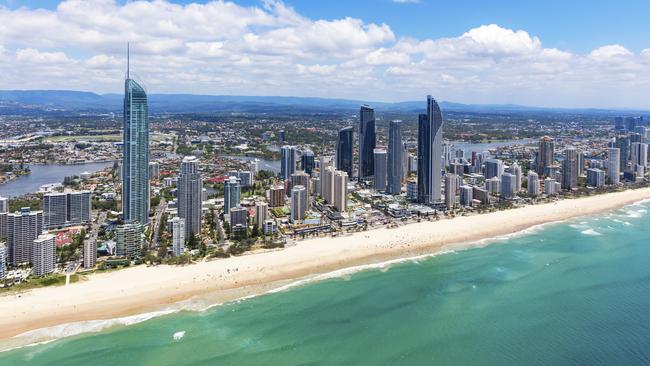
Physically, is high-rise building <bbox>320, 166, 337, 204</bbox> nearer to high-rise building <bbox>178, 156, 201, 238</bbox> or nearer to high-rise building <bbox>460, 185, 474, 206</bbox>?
high-rise building <bbox>460, 185, 474, 206</bbox>

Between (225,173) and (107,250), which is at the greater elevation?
(225,173)

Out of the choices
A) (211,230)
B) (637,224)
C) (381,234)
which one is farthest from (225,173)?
(637,224)

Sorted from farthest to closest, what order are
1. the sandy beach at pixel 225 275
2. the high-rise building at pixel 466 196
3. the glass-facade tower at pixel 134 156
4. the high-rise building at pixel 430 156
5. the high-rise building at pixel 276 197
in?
1. the high-rise building at pixel 466 196
2. the high-rise building at pixel 430 156
3. the high-rise building at pixel 276 197
4. the glass-facade tower at pixel 134 156
5. the sandy beach at pixel 225 275

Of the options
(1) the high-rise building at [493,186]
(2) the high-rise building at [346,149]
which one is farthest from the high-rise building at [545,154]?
(2) the high-rise building at [346,149]

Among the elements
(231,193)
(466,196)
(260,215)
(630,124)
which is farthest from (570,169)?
(630,124)

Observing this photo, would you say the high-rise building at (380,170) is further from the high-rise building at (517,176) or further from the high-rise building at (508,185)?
the high-rise building at (517,176)

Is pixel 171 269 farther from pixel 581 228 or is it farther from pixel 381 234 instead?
pixel 581 228
